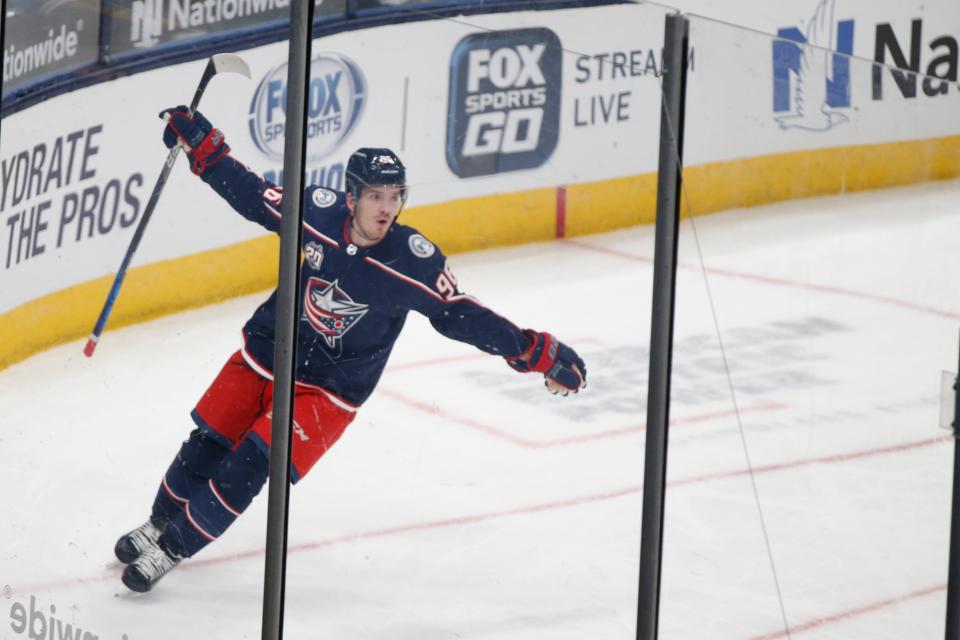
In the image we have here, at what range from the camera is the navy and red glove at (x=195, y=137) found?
231 cm

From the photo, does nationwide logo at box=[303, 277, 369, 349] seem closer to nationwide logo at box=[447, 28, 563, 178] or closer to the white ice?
the white ice

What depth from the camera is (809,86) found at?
6.29 ft

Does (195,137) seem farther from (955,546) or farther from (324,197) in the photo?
(955,546)

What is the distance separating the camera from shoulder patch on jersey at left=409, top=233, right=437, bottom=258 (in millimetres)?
2143

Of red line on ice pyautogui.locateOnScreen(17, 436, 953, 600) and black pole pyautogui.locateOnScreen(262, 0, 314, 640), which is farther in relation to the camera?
black pole pyautogui.locateOnScreen(262, 0, 314, 640)

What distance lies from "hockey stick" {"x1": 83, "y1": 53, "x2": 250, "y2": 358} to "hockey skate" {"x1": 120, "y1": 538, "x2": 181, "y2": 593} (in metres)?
0.33

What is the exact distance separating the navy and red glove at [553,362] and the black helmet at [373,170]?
288mm

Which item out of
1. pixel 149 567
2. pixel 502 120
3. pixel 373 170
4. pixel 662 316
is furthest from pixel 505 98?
pixel 149 567

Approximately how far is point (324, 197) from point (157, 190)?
1.05 ft

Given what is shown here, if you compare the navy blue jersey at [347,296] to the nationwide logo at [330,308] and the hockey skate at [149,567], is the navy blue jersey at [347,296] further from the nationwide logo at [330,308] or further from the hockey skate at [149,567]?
the hockey skate at [149,567]

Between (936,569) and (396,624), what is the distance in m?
0.77

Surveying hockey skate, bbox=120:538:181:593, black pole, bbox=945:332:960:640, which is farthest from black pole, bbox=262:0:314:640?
black pole, bbox=945:332:960:640

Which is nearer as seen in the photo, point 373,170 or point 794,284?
point 794,284

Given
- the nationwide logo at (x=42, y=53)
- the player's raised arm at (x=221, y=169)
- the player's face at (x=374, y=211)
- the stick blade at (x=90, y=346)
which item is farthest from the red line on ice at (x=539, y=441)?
the nationwide logo at (x=42, y=53)
